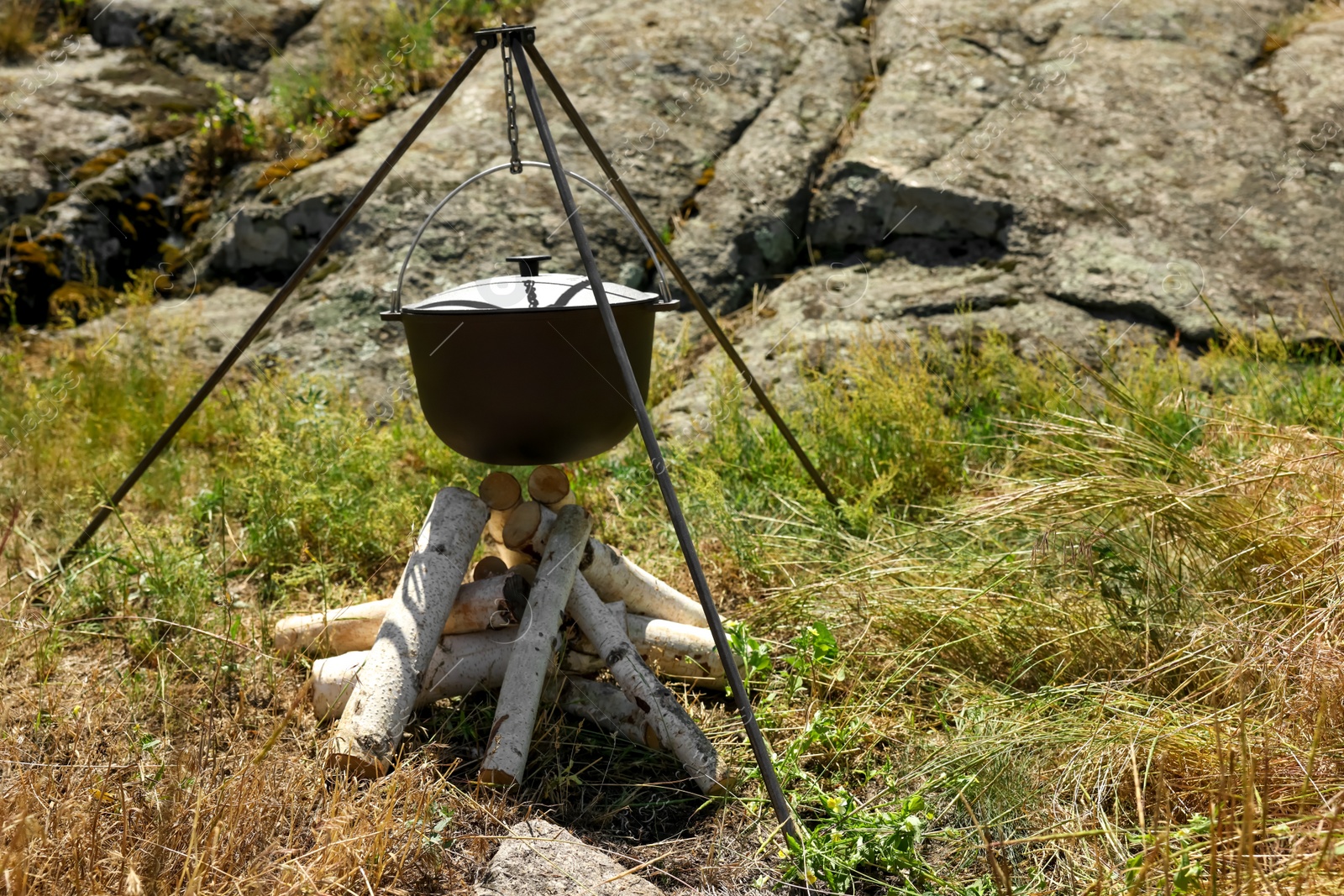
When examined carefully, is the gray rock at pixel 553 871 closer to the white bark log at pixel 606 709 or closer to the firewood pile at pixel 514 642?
the firewood pile at pixel 514 642

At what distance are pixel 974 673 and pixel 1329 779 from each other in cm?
89

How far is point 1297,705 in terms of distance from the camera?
201 cm

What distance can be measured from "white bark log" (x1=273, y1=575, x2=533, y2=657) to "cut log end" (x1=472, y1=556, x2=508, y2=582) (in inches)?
4.2

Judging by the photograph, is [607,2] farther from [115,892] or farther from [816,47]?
[115,892]

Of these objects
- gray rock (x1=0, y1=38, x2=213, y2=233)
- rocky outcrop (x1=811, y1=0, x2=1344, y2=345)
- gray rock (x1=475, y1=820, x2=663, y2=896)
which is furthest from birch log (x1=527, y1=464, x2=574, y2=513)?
gray rock (x1=0, y1=38, x2=213, y2=233)

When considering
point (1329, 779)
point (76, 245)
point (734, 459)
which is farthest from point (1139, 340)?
point (76, 245)

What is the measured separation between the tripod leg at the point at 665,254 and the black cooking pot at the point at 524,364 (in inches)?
9.2

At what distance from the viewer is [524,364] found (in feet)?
8.24

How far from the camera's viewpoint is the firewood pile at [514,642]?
2377 mm

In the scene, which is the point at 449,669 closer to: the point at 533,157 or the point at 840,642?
the point at 840,642

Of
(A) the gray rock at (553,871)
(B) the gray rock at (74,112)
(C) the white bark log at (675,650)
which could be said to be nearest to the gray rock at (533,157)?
(B) the gray rock at (74,112)

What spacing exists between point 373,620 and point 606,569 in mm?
748

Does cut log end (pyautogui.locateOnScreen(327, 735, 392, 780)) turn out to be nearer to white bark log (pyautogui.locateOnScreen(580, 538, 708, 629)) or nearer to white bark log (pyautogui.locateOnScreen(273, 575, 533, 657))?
white bark log (pyautogui.locateOnScreen(273, 575, 533, 657))

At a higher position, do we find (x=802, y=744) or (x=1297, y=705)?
(x=1297, y=705)
